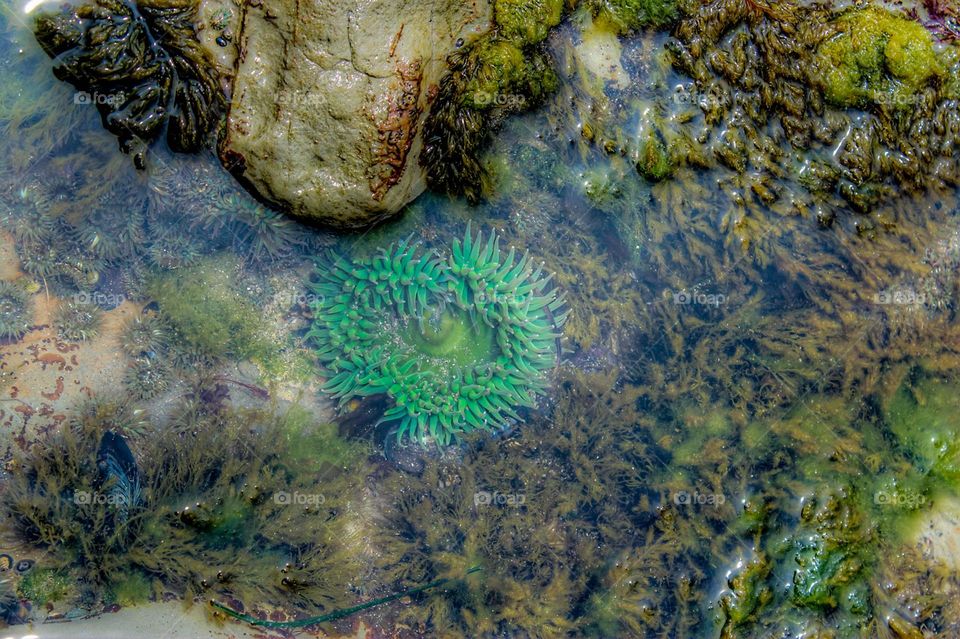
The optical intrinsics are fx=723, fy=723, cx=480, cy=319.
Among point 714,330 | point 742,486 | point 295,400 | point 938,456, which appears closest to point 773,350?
point 714,330

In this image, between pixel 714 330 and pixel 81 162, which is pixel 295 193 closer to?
pixel 81 162

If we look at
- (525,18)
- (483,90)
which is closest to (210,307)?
(483,90)

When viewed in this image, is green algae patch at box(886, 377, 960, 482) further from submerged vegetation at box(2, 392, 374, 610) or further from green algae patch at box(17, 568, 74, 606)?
green algae patch at box(17, 568, 74, 606)

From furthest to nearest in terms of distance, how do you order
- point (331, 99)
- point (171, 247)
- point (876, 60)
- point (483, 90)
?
point (171, 247) < point (876, 60) < point (483, 90) < point (331, 99)

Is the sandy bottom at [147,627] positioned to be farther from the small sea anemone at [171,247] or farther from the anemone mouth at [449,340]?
the small sea anemone at [171,247]

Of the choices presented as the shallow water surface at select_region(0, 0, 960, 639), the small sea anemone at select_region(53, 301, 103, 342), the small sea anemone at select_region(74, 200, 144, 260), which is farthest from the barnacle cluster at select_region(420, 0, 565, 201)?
the small sea anemone at select_region(53, 301, 103, 342)

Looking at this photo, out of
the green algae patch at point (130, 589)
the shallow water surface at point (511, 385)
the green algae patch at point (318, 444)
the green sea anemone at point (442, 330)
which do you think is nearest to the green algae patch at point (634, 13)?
the shallow water surface at point (511, 385)

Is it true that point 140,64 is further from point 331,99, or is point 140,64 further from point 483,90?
point 483,90
